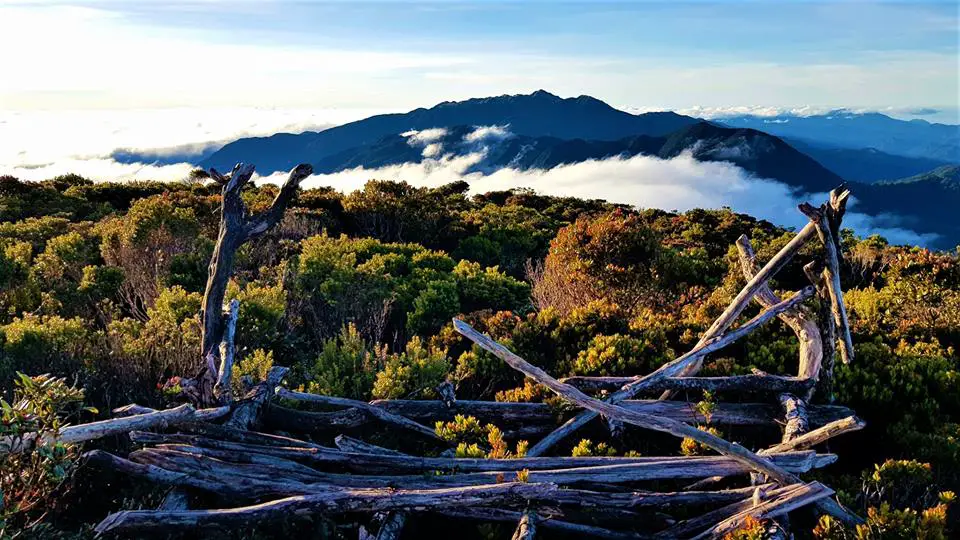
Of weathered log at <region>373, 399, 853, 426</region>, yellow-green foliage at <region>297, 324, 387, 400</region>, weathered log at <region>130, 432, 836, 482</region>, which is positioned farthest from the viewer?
yellow-green foliage at <region>297, 324, 387, 400</region>

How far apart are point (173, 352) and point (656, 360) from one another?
5555 millimetres

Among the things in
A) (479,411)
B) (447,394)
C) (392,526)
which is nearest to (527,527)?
(392,526)

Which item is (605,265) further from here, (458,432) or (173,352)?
(173,352)

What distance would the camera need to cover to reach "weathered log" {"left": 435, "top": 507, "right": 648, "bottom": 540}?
4219 mm

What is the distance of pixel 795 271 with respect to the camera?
14.1 meters

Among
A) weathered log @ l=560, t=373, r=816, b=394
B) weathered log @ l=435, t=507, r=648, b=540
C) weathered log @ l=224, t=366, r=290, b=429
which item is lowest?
weathered log @ l=435, t=507, r=648, b=540

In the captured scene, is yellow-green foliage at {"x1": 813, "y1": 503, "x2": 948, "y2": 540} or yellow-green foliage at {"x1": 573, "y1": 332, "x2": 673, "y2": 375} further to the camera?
yellow-green foliage at {"x1": 573, "y1": 332, "x2": 673, "y2": 375}

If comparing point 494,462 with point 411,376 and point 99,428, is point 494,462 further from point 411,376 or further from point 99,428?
point 99,428

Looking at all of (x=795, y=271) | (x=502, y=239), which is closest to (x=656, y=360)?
(x=795, y=271)

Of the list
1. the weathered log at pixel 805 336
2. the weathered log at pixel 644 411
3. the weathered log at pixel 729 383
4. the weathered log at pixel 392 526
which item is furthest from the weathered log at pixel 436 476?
the weathered log at pixel 805 336

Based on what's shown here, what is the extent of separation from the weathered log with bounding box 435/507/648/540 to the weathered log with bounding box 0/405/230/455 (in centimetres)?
214

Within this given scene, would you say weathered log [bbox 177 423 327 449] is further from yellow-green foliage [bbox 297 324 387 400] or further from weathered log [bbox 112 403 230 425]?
yellow-green foliage [bbox 297 324 387 400]

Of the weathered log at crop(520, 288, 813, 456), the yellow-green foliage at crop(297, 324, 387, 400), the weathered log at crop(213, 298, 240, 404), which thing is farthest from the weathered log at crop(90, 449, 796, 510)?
the yellow-green foliage at crop(297, 324, 387, 400)

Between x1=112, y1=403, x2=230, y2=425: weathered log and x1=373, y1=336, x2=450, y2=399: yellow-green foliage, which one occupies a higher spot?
x1=112, y1=403, x2=230, y2=425: weathered log
